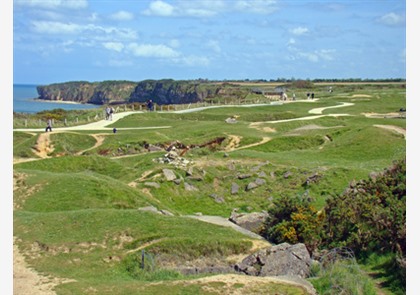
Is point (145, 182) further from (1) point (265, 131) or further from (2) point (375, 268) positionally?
(1) point (265, 131)

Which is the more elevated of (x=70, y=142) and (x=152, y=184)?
(x=70, y=142)

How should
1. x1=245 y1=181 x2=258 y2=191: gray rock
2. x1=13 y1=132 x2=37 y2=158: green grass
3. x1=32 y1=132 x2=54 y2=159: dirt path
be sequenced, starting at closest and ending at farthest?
1. x1=245 y1=181 x2=258 y2=191: gray rock
2. x1=13 y1=132 x2=37 y2=158: green grass
3. x1=32 y1=132 x2=54 y2=159: dirt path

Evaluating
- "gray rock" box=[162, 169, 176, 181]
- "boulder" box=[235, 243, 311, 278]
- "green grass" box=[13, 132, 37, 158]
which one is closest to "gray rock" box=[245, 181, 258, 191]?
"gray rock" box=[162, 169, 176, 181]

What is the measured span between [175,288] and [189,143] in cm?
3318

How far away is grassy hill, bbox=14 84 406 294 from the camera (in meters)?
18.6

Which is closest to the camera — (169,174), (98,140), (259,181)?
(169,174)

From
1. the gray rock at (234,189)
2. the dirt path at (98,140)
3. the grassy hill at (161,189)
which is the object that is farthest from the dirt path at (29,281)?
the dirt path at (98,140)

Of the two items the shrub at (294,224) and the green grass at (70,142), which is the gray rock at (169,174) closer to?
the shrub at (294,224)

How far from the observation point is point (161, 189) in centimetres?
3222

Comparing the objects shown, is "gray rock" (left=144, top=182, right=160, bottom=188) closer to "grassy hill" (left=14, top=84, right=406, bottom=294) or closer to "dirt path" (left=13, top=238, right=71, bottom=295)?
"grassy hill" (left=14, top=84, right=406, bottom=294)

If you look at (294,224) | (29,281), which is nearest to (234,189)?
(294,224)

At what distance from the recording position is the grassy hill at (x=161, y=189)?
18.6 meters

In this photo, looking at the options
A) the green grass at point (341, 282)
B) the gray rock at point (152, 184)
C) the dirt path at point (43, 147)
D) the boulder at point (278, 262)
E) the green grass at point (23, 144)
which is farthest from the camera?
the dirt path at point (43, 147)

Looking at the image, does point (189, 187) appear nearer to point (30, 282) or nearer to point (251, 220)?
point (251, 220)
